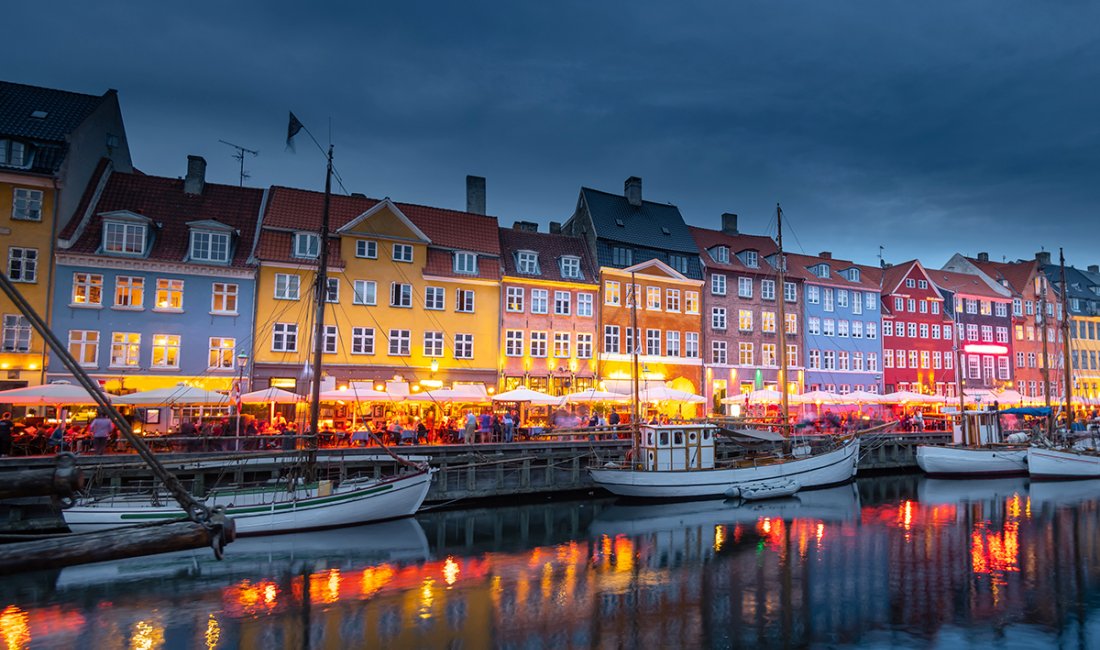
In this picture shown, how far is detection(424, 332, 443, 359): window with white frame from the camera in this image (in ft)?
128

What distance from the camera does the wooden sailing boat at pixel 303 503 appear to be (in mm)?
21125

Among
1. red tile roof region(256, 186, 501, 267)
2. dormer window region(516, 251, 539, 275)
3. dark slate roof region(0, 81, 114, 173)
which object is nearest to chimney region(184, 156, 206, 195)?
red tile roof region(256, 186, 501, 267)

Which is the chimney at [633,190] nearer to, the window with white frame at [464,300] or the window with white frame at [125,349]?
the window with white frame at [464,300]

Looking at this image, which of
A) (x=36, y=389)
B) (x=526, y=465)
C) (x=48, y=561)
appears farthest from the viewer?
(x=526, y=465)

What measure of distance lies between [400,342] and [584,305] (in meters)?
12.1

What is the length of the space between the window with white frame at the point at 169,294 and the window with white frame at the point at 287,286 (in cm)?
443

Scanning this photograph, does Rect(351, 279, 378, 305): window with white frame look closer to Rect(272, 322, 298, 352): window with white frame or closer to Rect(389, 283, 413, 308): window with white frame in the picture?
Rect(389, 283, 413, 308): window with white frame

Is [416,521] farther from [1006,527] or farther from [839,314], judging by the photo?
[839,314]

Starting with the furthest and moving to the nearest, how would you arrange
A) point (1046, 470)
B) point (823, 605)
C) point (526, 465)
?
point (1046, 470) < point (526, 465) < point (823, 605)

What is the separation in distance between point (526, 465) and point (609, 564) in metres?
11.1

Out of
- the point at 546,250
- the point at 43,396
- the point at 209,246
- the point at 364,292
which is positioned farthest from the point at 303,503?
the point at 546,250

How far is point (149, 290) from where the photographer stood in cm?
3388

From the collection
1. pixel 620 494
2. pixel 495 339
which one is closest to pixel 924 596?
pixel 620 494

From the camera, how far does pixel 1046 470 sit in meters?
38.5
